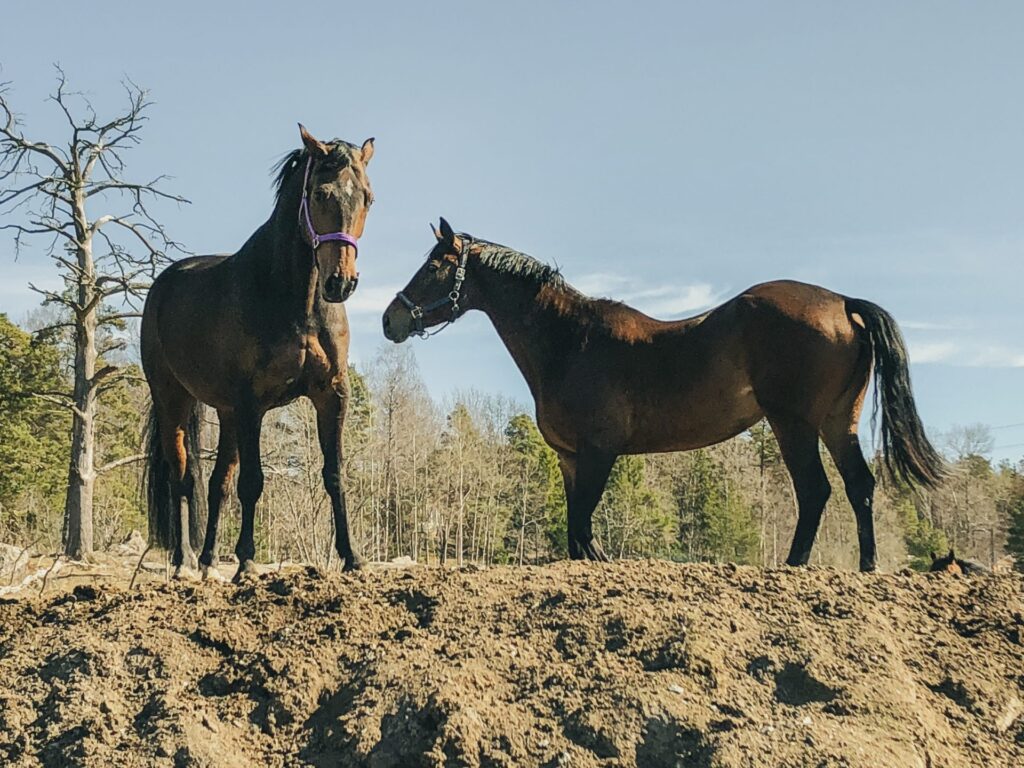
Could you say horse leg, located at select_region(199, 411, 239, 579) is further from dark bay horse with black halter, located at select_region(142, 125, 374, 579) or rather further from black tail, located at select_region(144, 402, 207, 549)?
black tail, located at select_region(144, 402, 207, 549)

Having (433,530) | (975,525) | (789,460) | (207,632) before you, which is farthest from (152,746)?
(975,525)

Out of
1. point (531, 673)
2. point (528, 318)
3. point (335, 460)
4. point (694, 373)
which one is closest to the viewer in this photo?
point (531, 673)

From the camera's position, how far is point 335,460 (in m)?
6.71

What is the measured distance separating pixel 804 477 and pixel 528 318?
2.48 metres

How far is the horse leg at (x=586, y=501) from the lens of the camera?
6773mm

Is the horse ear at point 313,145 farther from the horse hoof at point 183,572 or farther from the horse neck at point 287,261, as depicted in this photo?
the horse hoof at point 183,572

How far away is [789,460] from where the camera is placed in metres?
6.66

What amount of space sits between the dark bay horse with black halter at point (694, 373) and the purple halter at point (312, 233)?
4.80ft

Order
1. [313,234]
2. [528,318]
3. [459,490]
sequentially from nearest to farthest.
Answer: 1. [313,234]
2. [528,318]
3. [459,490]

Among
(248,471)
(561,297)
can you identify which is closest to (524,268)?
(561,297)

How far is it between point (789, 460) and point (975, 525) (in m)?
47.9

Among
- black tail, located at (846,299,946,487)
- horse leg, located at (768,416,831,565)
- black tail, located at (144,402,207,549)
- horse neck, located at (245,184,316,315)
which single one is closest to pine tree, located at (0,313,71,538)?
black tail, located at (144,402,207,549)

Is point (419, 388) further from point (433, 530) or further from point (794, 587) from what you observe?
point (794, 587)

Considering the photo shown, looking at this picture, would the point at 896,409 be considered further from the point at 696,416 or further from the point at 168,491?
the point at 168,491
